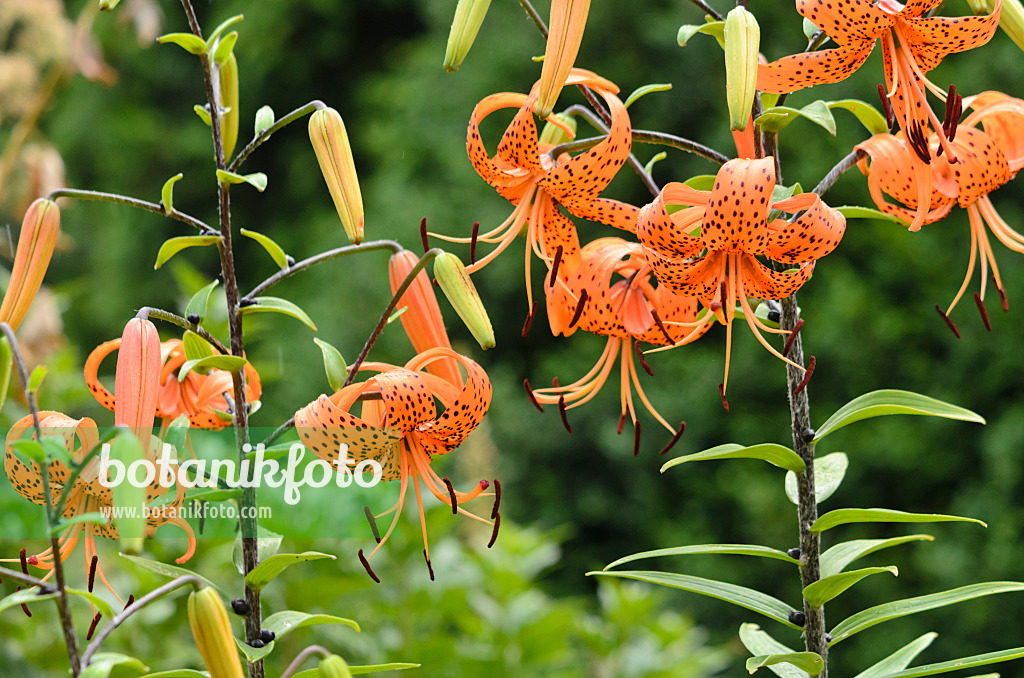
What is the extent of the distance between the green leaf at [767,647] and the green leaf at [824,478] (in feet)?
0.33

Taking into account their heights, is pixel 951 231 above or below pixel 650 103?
below

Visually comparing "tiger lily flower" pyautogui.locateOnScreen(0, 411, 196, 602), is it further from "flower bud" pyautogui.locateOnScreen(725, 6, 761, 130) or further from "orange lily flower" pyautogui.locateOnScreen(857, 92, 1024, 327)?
"orange lily flower" pyautogui.locateOnScreen(857, 92, 1024, 327)

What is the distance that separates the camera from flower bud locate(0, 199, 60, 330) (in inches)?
22.9

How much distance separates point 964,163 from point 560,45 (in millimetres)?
282

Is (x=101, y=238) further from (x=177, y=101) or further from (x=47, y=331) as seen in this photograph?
(x=47, y=331)

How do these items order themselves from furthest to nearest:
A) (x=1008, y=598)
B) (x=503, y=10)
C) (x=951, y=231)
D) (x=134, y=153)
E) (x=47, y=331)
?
(x=134, y=153) < (x=503, y=10) < (x=951, y=231) < (x=1008, y=598) < (x=47, y=331)

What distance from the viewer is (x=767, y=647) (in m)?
0.66

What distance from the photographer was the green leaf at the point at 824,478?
660 millimetres

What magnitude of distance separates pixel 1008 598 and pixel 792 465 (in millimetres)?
1803

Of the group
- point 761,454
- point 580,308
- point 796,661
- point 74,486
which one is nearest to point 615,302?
point 580,308

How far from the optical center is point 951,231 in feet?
7.67

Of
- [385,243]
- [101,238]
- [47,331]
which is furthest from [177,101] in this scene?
[385,243]

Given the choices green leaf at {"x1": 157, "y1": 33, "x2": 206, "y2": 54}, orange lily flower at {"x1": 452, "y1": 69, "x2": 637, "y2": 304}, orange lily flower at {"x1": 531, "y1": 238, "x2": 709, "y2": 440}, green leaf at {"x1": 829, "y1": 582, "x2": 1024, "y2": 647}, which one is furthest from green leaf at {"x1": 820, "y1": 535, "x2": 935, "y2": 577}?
green leaf at {"x1": 157, "y1": 33, "x2": 206, "y2": 54}

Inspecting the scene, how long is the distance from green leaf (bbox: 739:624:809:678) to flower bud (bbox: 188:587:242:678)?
0.34 meters
